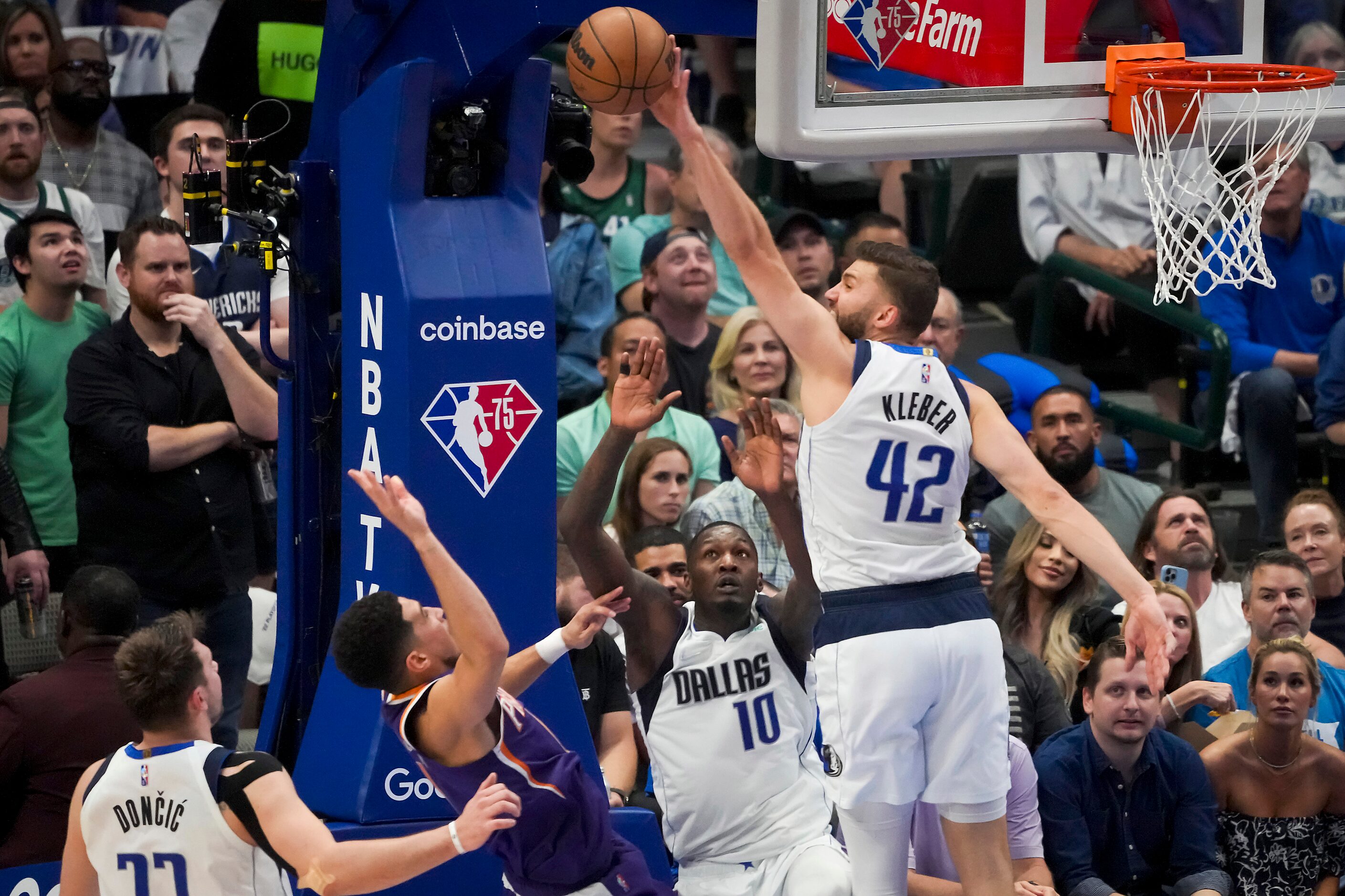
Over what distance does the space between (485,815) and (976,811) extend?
167 centimetres

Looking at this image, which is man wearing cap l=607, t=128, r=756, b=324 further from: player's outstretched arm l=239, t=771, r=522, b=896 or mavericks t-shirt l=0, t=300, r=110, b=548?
player's outstretched arm l=239, t=771, r=522, b=896

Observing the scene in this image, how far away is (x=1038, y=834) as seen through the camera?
273 inches

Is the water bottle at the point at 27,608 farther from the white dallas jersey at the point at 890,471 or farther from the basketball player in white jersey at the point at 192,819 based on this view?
the white dallas jersey at the point at 890,471

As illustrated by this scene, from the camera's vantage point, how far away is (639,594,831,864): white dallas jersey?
673 centimetres

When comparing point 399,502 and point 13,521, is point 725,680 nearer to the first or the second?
point 399,502

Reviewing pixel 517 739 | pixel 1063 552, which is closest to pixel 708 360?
pixel 1063 552

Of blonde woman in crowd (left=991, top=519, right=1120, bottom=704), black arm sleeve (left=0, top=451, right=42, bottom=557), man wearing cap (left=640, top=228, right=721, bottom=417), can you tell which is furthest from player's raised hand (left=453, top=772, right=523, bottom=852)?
man wearing cap (left=640, top=228, right=721, bottom=417)

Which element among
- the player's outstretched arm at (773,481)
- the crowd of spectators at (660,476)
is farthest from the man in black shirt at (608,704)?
the player's outstretched arm at (773,481)

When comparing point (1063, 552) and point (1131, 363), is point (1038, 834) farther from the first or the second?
point (1131, 363)

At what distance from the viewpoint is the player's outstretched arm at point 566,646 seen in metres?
5.80

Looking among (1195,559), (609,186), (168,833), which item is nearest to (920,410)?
(168,833)

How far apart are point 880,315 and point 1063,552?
2643 millimetres

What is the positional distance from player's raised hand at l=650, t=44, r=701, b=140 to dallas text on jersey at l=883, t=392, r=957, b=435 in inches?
40.0

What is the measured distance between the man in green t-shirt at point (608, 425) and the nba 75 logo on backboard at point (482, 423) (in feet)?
8.93
